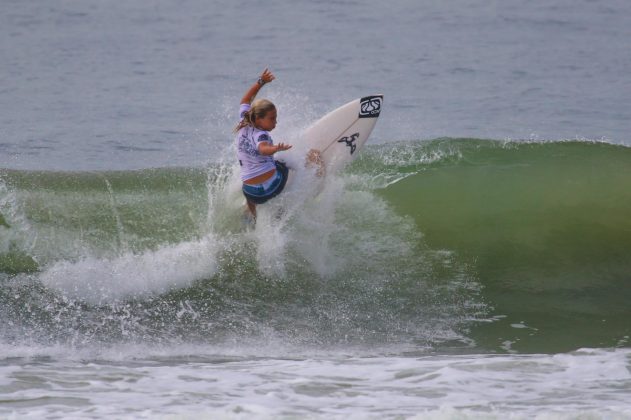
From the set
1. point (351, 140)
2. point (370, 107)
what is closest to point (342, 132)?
point (351, 140)

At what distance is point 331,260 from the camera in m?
8.46

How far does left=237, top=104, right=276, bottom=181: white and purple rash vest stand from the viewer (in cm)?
762

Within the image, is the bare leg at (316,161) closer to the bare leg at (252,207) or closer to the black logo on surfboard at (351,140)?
the black logo on surfboard at (351,140)

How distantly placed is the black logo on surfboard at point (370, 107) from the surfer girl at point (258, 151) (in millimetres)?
1276

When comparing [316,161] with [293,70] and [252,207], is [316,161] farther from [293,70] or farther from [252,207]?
[293,70]

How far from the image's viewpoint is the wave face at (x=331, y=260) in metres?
7.43

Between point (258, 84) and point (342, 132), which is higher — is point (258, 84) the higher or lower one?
the higher one

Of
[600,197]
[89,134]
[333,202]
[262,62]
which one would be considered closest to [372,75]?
[262,62]

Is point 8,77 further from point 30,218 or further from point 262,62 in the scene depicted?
point 30,218

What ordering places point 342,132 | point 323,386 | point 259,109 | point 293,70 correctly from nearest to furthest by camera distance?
point 323,386 → point 259,109 → point 342,132 → point 293,70

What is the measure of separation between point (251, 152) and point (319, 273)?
4.35ft

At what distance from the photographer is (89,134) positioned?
48.8ft

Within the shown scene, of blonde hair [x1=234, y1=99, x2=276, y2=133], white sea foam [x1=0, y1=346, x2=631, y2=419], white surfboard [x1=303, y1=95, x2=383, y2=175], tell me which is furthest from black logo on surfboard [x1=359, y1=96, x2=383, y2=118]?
white sea foam [x1=0, y1=346, x2=631, y2=419]

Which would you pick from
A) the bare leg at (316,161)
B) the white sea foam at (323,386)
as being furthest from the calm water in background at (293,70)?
the white sea foam at (323,386)
